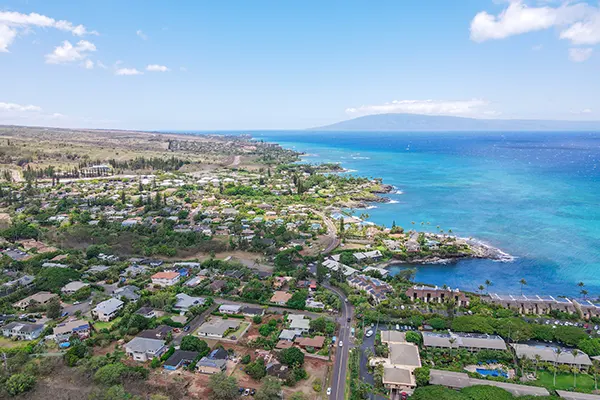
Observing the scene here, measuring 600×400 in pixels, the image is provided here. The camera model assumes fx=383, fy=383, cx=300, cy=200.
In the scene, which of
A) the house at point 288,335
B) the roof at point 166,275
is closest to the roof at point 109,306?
the roof at point 166,275

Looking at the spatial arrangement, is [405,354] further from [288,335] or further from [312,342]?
[288,335]

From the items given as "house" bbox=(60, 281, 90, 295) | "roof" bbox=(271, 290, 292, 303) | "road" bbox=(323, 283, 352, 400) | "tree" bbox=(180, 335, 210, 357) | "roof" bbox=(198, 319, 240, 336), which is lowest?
"road" bbox=(323, 283, 352, 400)

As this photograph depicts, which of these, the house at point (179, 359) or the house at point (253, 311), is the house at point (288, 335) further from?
the house at point (179, 359)

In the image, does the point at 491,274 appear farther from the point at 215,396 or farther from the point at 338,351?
the point at 215,396

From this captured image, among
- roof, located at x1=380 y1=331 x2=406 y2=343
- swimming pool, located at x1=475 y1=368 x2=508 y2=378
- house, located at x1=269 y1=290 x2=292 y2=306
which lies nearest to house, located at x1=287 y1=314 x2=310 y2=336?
house, located at x1=269 y1=290 x2=292 y2=306

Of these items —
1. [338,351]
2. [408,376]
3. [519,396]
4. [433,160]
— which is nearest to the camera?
[519,396]

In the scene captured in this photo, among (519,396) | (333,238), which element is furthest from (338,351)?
(333,238)

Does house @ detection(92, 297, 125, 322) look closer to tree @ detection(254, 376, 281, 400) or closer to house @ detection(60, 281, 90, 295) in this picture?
house @ detection(60, 281, 90, 295)
